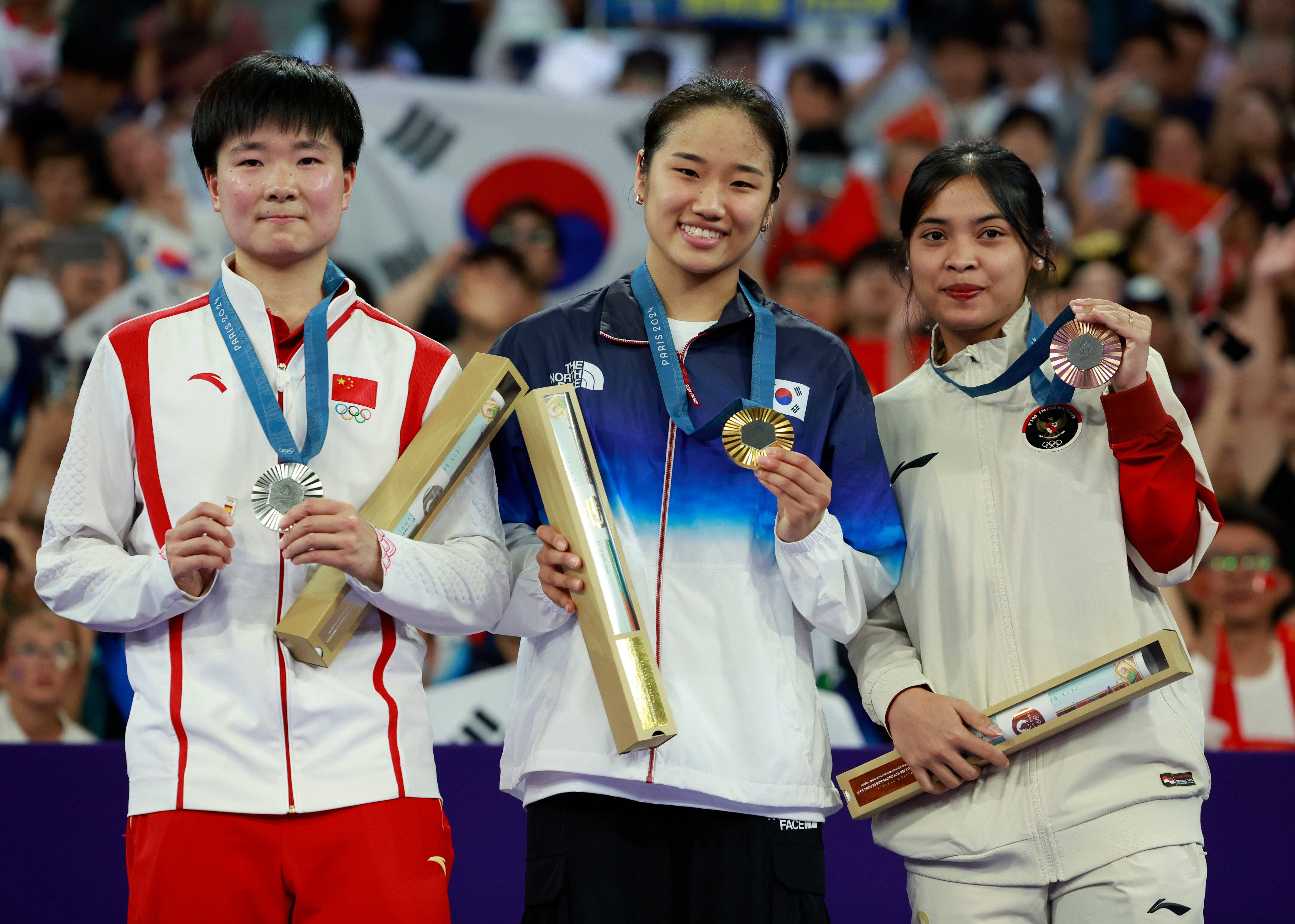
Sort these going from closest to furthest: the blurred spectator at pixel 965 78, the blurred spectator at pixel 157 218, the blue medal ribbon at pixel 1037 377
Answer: the blue medal ribbon at pixel 1037 377, the blurred spectator at pixel 157 218, the blurred spectator at pixel 965 78

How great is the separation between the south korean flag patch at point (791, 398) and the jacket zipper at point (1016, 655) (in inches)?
13.8

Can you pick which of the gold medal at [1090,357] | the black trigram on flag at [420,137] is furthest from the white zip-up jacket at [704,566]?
the black trigram on flag at [420,137]

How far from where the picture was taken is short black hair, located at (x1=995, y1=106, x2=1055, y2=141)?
643 centimetres

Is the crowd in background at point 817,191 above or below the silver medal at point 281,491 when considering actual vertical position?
above

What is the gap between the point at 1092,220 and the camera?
6.23m

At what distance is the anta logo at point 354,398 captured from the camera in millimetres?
2043

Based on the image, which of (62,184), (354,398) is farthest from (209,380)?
(62,184)

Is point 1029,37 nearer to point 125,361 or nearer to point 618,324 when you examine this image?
point 618,324

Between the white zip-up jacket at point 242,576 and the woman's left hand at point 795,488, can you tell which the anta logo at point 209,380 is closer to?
the white zip-up jacket at point 242,576

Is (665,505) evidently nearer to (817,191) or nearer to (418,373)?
(418,373)

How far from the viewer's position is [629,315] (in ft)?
7.36

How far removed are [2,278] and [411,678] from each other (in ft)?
15.1

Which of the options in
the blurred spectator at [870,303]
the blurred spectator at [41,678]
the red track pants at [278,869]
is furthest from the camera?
the blurred spectator at [870,303]

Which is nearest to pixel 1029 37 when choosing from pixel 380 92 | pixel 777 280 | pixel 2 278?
pixel 777 280
